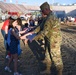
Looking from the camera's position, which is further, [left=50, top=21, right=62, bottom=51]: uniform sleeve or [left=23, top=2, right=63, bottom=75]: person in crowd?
[left=50, top=21, right=62, bottom=51]: uniform sleeve

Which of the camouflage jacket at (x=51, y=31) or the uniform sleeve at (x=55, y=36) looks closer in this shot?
the camouflage jacket at (x=51, y=31)

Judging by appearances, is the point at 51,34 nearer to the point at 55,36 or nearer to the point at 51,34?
the point at 51,34

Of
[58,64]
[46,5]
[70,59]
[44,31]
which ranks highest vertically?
[46,5]

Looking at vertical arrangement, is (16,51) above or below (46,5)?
below

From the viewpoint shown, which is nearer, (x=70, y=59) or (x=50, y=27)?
(x=50, y=27)

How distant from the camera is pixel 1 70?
7.83 meters

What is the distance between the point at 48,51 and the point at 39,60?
2328 mm

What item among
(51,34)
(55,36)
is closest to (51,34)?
(51,34)

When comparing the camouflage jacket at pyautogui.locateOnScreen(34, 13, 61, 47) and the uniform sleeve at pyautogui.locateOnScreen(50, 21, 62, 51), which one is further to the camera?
the uniform sleeve at pyautogui.locateOnScreen(50, 21, 62, 51)

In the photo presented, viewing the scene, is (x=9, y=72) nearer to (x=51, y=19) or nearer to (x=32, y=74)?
(x=32, y=74)

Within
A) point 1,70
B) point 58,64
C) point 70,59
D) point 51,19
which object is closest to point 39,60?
point 70,59

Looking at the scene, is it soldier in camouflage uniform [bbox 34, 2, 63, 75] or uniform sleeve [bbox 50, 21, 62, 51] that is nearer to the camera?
soldier in camouflage uniform [bbox 34, 2, 63, 75]

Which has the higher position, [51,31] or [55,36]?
[51,31]

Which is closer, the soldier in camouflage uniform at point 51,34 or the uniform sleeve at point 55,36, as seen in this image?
the soldier in camouflage uniform at point 51,34
